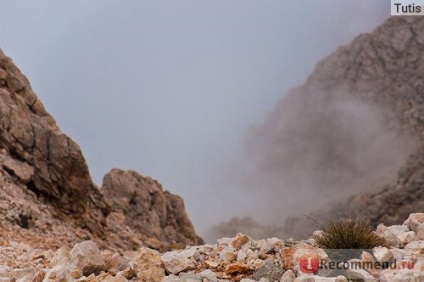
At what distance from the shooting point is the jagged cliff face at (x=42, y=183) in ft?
68.2

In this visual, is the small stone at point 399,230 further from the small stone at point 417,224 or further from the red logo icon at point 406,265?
the red logo icon at point 406,265

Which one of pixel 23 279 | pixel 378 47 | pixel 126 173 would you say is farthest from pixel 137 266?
pixel 378 47

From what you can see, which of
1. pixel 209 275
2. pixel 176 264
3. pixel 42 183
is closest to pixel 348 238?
pixel 209 275

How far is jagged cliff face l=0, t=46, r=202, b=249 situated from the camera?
20797 millimetres

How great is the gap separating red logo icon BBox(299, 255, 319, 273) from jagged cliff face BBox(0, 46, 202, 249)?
13811 mm

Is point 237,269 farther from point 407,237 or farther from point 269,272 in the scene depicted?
point 407,237

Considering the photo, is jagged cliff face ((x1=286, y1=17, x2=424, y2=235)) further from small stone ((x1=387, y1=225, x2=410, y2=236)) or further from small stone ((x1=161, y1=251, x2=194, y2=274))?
small stone ((x1=161, y1=251, x2=194, y2=274))

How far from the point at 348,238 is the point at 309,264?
4.22 ft

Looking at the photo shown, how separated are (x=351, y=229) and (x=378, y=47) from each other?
12739 centimetres

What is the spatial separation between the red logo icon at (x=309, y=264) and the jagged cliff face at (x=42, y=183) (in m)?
13.8

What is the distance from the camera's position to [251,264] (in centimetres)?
850

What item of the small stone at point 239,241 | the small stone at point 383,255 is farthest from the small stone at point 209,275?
the small stone at point 383,255

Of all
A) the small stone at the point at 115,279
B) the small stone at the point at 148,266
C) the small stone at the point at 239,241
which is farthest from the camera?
the small stone at the point at 239,241

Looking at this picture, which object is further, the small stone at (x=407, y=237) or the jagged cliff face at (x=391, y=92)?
the jagged cliff face at (x=391, y=92)
